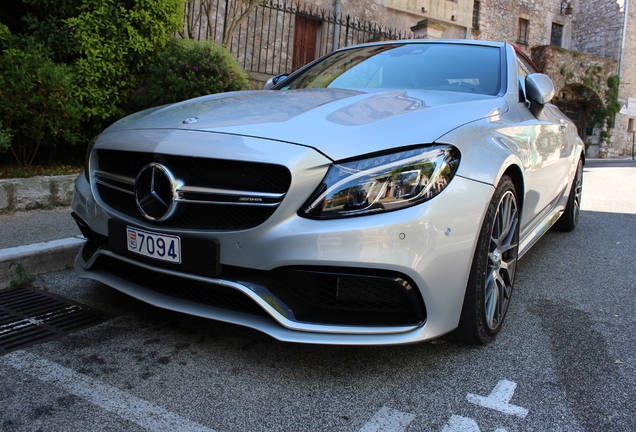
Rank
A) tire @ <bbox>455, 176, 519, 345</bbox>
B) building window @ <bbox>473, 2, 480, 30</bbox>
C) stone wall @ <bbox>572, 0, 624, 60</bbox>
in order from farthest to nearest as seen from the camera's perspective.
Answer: stone wall @ <bbox>572, 0, 624, 60</bbox>
building window @ <bbox>473, 2, 480, 30</bbox>
tire @ <bbox>455, 176, 519, 345</bbox>

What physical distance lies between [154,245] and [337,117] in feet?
2.87

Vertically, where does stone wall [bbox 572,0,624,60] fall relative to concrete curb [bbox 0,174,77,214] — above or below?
above

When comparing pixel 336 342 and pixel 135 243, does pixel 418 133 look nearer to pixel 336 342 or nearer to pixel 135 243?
pixel 336 342

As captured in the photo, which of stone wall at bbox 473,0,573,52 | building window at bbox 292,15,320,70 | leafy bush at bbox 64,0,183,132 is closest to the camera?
leafy bush at bbox 64,0,183,132

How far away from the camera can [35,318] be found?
7.98ft

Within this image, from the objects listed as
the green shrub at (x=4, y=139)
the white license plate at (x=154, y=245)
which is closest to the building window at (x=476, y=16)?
the green shrub at (x=4, y=139)

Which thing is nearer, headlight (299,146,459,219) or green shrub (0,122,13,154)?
headlight (299,146,459,219)

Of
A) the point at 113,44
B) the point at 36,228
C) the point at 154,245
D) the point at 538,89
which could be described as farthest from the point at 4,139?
the point at 538,89

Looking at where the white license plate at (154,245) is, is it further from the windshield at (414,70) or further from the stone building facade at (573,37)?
the stone building facade at (573,37)

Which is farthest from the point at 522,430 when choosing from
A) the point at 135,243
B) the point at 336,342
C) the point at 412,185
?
the point at 135,243

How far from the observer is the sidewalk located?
294cm

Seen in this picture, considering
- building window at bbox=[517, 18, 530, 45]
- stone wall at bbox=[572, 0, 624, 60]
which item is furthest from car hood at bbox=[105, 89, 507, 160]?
stone wall at bbox=[572, 0, 624, 60]

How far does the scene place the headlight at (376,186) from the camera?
5.89 ft

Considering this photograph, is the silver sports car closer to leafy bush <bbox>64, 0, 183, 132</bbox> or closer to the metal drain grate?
the metal drain grate
